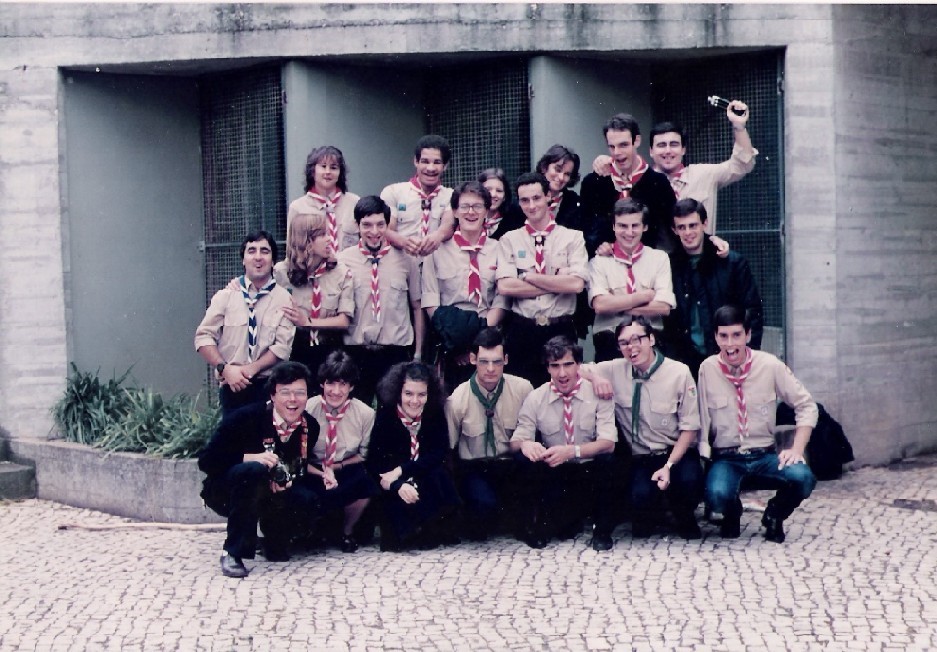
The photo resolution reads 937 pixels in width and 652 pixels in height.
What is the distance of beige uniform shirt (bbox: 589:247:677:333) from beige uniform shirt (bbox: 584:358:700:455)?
1.06ft

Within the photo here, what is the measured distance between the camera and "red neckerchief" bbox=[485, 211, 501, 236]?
8.11 meters

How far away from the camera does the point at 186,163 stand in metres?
10.5

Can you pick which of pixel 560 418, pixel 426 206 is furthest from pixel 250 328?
pixel 560 418

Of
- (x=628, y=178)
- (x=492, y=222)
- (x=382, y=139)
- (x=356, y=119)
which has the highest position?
(x=356, y=119)

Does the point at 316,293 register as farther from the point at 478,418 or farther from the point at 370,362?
the point at 478,418

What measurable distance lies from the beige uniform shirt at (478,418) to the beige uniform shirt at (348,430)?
0.45m

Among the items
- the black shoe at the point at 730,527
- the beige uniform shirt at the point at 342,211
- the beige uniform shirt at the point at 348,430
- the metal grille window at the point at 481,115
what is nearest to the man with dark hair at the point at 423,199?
the beige uniform shirt at the point at 342,211

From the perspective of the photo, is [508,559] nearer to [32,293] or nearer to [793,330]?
[793,330]

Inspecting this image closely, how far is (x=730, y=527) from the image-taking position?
24.2ft

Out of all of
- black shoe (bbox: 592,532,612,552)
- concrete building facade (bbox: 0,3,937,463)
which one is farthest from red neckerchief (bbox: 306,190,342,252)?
black shoe (bbox: 592,532,612,552)

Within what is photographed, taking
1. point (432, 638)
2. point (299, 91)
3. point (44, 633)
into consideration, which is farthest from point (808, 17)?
point (44, 633)

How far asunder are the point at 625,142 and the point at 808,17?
7.17ft

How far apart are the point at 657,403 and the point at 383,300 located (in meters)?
1.63

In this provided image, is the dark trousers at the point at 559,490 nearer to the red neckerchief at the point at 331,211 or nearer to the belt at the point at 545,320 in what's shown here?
the belt at the point at 545,320
